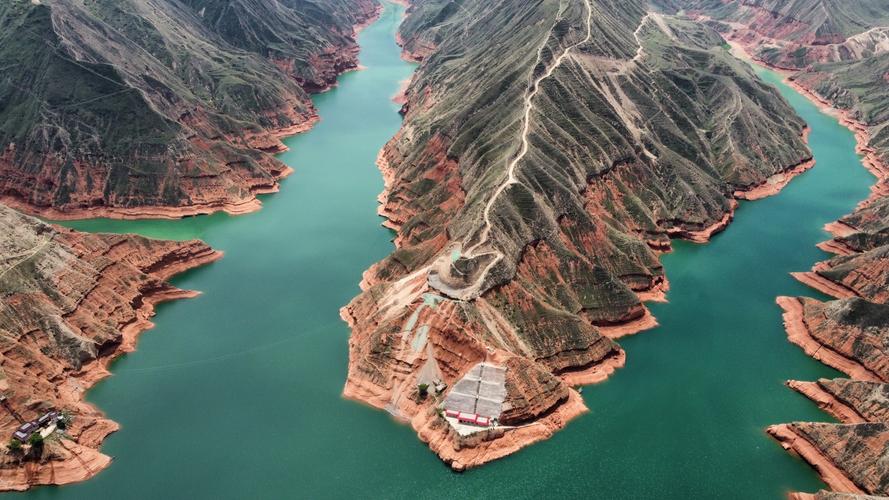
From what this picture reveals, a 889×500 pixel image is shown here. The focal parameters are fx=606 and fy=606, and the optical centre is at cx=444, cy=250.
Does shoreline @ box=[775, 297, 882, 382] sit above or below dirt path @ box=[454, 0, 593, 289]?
below

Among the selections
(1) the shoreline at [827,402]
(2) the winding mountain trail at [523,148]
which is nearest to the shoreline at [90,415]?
(2) the winding mountain trail at [523,148]

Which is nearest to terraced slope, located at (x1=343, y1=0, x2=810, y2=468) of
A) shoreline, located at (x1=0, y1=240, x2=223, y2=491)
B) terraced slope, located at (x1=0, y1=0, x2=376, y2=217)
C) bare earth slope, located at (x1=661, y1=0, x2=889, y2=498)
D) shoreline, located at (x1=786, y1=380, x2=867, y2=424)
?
bare earth slope, located at (x1=661, y1=0, x2=889, y2=498)

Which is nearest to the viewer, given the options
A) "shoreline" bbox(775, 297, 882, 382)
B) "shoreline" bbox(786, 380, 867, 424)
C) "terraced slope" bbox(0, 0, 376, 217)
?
"shoreline" bbox(786, 380, 867, 424)

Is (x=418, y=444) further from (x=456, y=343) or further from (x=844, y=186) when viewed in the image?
(x=844, y=186)

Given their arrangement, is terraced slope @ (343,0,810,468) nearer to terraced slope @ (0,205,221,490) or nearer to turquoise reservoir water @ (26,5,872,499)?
turquoise reservoir water @ (26,5,872,499)

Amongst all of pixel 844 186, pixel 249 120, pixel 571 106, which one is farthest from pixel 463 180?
pixel 844 186

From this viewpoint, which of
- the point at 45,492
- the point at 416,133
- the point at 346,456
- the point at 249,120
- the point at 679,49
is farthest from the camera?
the point at 679,49

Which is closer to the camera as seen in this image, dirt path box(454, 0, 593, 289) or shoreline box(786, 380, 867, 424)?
shoreline box(786, 380, 867, 424)
